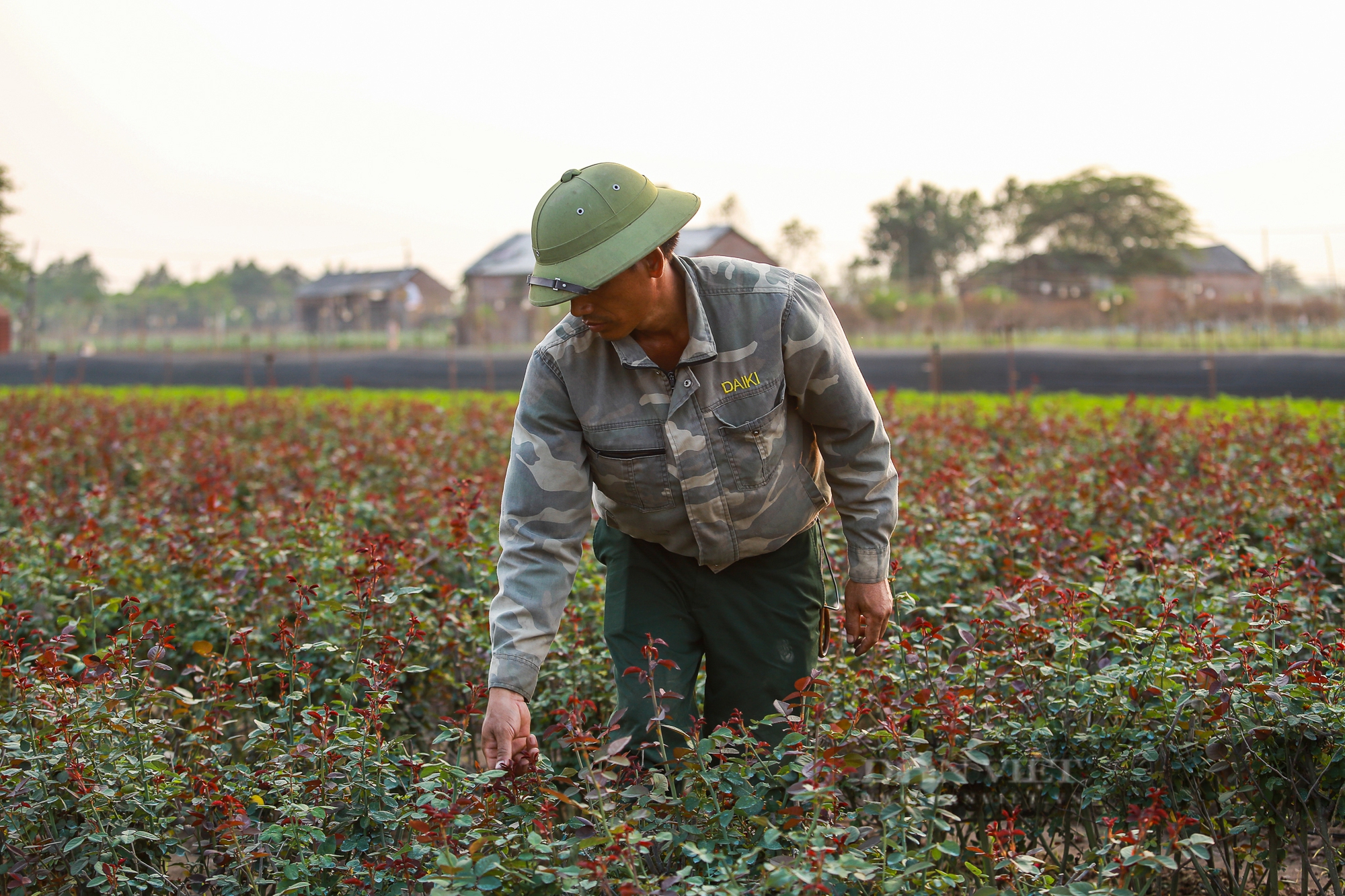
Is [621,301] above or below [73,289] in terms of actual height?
below

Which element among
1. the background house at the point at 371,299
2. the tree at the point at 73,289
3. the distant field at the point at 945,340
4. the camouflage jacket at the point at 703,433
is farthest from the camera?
the tree at the point at 73,289

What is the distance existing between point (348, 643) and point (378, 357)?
90.0 feet

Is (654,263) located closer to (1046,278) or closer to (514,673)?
(514,673)

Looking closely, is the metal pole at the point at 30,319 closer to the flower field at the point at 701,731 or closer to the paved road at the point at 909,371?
the paved road at the point at 909,371

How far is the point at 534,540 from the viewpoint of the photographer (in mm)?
2180

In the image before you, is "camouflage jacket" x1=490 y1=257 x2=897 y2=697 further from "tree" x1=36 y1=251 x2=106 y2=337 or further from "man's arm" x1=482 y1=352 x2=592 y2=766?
"tree" x1=36 y1=251 x2=106 y2=337

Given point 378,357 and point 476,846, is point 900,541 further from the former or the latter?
point 378,357

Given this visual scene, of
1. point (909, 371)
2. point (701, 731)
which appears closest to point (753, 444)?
point (701, 731)

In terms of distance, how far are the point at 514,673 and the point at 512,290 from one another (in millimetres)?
37136

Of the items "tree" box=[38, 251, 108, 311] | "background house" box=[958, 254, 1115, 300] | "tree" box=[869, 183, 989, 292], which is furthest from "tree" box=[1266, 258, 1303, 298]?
"tree" box=[38, 251, 108, 311]

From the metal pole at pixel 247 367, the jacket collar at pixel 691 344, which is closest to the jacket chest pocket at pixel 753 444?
the jacket collar at pixel 691 344

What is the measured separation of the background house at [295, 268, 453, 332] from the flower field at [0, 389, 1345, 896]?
4001cm

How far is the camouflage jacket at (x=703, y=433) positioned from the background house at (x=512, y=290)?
1184 inches

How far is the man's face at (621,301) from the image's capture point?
2.07 metres
